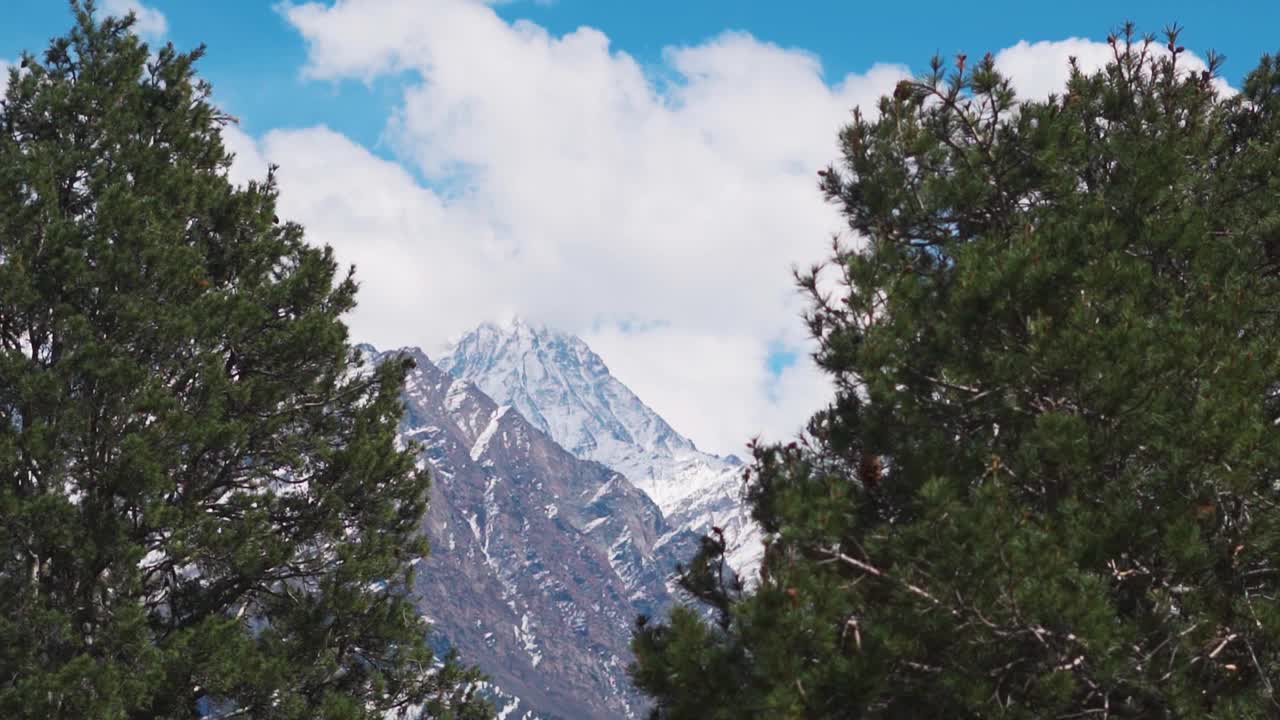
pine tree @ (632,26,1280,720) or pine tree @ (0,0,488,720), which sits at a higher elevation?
pine tree @ (0,0,488,720)

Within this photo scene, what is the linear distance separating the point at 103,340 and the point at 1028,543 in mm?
11328

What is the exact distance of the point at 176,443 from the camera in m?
13.1

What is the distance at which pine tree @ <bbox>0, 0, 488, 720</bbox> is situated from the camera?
12.5 m

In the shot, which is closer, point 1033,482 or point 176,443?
point 1033,482

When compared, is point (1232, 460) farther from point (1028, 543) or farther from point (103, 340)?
point (103, 340)

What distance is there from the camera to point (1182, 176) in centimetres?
933

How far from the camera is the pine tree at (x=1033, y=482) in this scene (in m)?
7.22

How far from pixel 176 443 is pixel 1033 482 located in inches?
397

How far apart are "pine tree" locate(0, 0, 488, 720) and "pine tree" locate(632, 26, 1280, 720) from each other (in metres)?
6.79

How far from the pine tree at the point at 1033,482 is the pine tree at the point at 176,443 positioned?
6787 millimetres

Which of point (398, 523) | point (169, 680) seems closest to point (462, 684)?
point (398, 523)

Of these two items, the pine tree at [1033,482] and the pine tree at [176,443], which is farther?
the pine tree at [176,443]

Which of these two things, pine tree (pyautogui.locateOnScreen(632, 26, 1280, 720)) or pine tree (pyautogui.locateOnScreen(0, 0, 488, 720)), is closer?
pine tree (pyautogui.locateOnScreen(632, 26, 1280, 720))

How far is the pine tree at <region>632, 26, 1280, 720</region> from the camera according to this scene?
722cm
